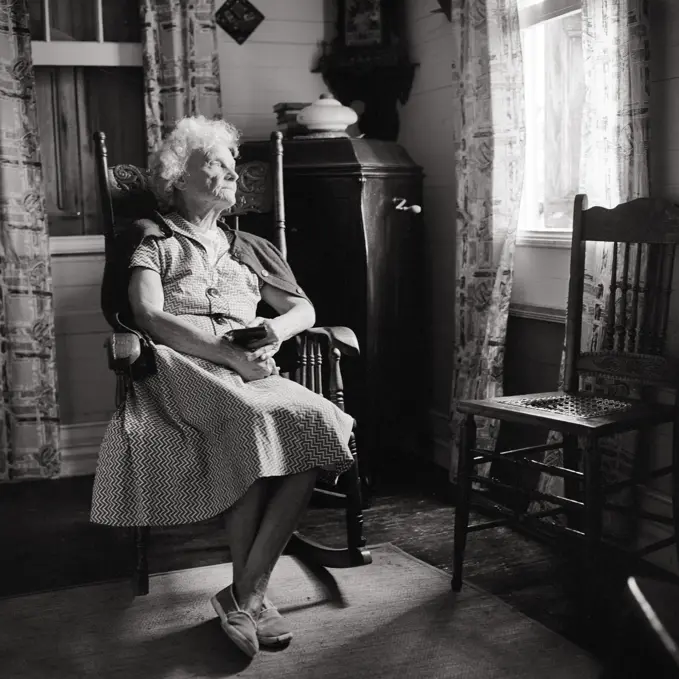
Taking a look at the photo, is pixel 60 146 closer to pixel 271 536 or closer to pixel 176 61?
pixel 176 61

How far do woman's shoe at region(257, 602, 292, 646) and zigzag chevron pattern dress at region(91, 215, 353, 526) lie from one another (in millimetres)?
286

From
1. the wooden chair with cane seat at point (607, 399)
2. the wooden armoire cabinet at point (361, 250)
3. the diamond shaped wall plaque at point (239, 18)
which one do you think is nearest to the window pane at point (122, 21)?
the diamond shaped wall plaque at point (239, 18)

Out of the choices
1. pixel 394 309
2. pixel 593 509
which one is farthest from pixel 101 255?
pixel 593 509

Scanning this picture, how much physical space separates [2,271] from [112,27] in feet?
3.62

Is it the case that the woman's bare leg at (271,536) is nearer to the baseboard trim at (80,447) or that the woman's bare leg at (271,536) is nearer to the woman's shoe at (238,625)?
the woman's shoe at (238,625)

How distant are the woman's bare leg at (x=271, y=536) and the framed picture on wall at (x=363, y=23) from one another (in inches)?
86.9

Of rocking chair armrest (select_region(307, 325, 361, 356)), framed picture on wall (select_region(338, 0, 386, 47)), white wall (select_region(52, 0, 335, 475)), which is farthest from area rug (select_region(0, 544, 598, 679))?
framed picture on wall (select_region(338, 0, 386, 47))

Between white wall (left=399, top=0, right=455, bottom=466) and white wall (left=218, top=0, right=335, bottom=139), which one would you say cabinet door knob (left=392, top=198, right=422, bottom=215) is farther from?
white wall (left=218, top=0, right=335, bottom=139)

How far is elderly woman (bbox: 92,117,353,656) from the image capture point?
7.61 feet

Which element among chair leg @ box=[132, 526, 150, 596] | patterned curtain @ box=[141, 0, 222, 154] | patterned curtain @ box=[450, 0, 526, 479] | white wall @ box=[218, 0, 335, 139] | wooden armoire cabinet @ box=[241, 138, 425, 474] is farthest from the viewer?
white wall @ box=[218, 0, 335, 139]

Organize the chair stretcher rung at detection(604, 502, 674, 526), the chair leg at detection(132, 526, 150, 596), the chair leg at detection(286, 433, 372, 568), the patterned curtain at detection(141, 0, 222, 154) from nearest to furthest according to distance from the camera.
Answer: the chair stretcher rung at detection(604, 502, 674, 526)
the chair leg at detection(132, 526, 150, 596)
the chair leg at detection(286, 433, 372, 568)
the patterned curtain at detection(141, 0, 222, 154)

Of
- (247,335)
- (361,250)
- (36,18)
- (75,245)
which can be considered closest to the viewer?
(247,335)

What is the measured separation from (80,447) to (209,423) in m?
1.72

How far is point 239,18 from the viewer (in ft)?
12.8
